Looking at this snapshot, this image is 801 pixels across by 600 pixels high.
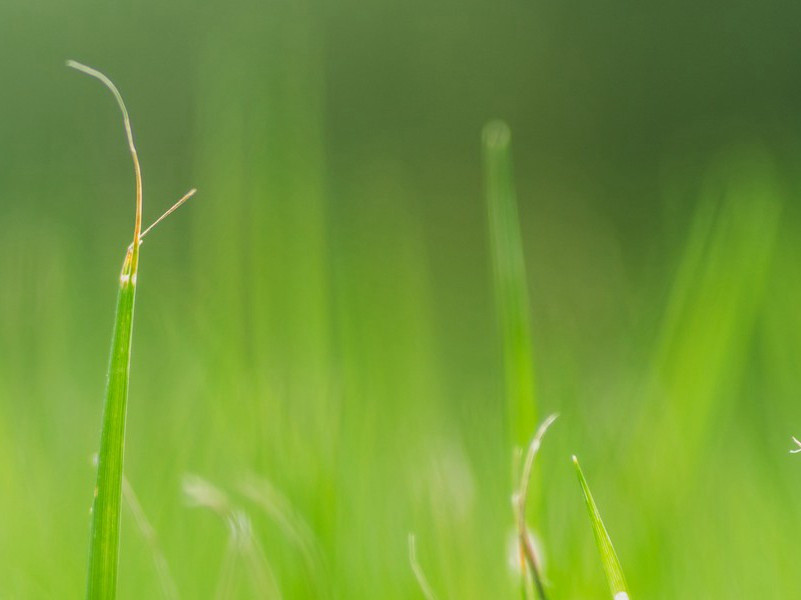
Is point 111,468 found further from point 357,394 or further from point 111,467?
point 357,394

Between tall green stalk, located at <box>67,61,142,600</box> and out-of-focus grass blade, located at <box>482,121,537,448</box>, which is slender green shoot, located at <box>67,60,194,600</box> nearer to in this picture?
tall green stalk, located at <box>67,61,142,600</box>

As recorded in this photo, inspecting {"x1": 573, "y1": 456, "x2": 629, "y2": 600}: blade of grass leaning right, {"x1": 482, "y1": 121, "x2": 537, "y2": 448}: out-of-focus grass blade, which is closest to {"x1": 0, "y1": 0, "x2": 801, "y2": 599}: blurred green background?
{"x1": 482, "y1": 121, "x2": 537, "y2": 448}: out-of-focus grass blade

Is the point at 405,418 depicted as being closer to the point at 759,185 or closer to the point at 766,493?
the point at 766,493

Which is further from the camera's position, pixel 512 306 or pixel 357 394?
pixel 357 394

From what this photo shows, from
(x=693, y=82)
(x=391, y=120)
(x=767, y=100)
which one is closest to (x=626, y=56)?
(x=693, y=82)

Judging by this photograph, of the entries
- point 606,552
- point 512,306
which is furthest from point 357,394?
point 606,552

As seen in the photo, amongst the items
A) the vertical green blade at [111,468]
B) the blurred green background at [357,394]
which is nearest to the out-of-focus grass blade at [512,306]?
the blurred green background at [357,394]

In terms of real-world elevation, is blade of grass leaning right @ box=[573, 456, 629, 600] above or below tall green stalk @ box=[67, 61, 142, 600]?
below
